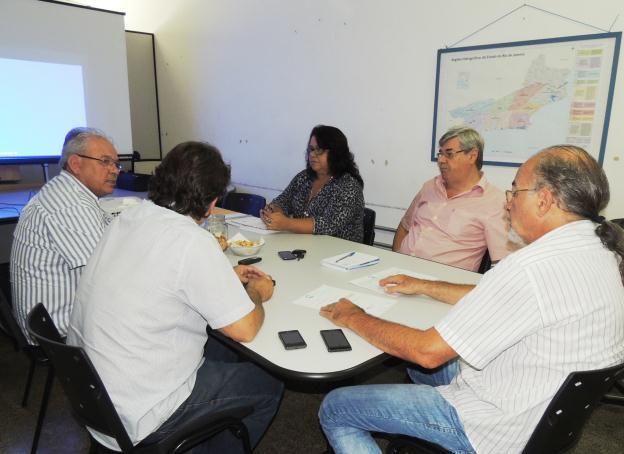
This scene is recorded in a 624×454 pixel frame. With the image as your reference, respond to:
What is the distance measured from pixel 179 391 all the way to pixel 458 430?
771mm

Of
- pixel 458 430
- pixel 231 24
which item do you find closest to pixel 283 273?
pixel 458 430

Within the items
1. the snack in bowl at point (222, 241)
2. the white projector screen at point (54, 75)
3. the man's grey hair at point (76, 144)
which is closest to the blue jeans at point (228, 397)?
the snack in bowl at point (222, 241)

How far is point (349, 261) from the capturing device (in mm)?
1912

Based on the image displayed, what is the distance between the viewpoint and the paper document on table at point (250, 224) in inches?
99.0

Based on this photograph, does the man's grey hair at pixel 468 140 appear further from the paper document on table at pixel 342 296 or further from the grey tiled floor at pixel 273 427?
the grey tiled floor at pixel 273 427

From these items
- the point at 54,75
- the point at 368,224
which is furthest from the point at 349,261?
the point at 54,75

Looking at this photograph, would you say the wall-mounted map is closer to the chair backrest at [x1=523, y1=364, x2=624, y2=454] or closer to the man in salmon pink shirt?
the man in salmon pink shirt

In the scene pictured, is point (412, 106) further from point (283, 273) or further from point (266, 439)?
point (266, 439)

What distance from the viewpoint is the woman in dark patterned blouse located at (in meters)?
2.49

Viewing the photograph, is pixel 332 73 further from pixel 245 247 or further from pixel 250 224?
pixel 245 247

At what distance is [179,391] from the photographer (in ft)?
4.03

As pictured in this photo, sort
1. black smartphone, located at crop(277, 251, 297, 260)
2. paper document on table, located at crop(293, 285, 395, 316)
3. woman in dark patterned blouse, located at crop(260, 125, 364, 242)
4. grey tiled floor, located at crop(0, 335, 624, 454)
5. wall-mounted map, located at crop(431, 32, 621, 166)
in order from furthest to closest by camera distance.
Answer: woman in dark patterned blouse, located at crop(260, 125, 364, 242) → wall-mounted map, located at crop(431, 32, 621, 166) → black smartphone, located at crop(277, 251, 297, 260) → grey tiled floor, located at crop(0, 335, 624, 454) → paper document on table, located at crop(293, 285, 395, 316)

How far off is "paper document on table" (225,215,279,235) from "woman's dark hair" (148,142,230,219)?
3.80ft

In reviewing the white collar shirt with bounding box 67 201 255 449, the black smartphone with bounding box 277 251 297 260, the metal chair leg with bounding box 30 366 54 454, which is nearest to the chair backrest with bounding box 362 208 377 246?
the black smartphone with bounding box 277 251 297 260
